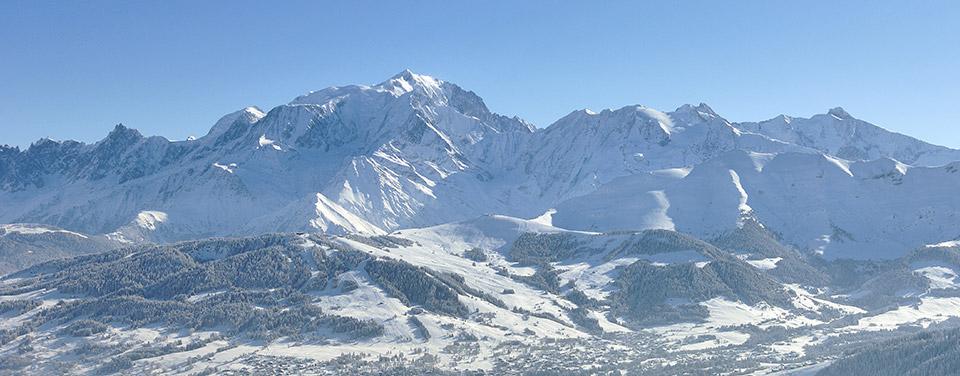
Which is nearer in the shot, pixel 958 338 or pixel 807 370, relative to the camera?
pixel 958 338

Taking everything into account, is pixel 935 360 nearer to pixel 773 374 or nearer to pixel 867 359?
pixel 867 359

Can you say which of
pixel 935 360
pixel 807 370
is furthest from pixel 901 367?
pixel 807 370

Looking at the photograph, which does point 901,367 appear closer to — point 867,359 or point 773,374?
point 867,359

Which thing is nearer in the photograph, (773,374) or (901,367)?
(901,367)

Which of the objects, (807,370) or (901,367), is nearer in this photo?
(901,367)

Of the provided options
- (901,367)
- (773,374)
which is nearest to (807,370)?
(773,374)

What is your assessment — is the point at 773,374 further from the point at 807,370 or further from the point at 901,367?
the point at 901,367
